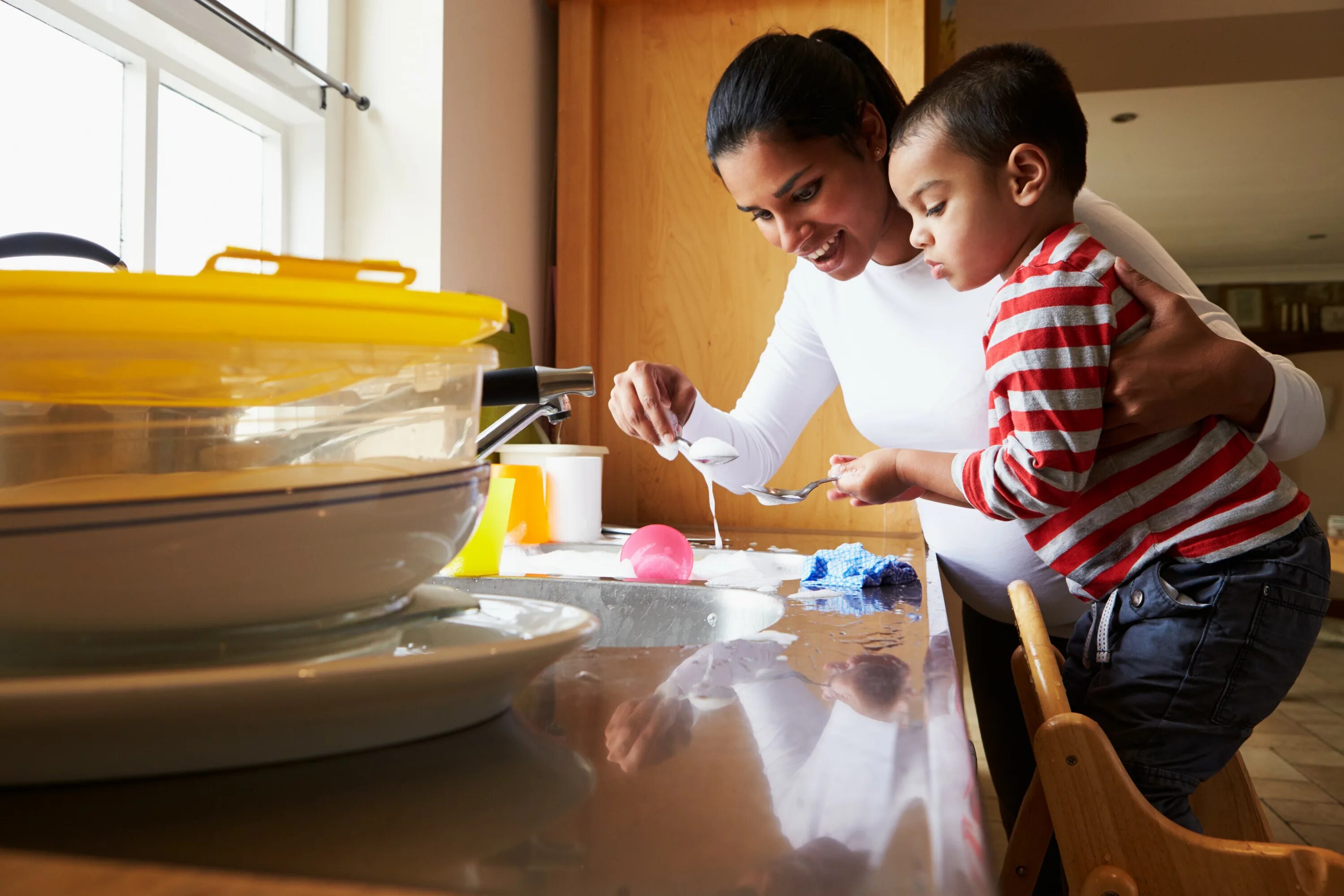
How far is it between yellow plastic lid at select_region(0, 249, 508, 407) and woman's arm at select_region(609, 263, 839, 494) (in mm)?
1001

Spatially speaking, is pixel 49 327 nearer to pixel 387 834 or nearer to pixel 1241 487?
pixel 387 834

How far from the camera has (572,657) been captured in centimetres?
55

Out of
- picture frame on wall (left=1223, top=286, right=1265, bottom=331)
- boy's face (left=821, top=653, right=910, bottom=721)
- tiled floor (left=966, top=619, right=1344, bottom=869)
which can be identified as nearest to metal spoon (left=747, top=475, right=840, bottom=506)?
boy's face (left=821, top=653, right=910, bottom=721)

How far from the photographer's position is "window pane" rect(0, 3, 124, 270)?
43.1 inches

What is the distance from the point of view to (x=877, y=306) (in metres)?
1.32

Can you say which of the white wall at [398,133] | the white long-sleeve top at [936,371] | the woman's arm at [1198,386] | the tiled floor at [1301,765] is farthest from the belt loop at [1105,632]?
the white wall at [398,133]

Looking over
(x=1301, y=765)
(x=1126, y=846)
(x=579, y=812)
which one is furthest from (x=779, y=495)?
(x=1301, y=765)

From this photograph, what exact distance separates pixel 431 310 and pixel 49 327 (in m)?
0.13

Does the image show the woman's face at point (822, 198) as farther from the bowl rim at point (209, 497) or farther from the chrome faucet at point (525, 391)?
the bowl rim at point (209, 497)

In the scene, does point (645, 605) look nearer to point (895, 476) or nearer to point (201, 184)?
point (895, 476)

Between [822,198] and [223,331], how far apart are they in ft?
3.07

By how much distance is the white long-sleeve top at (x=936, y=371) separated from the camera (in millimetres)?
1145

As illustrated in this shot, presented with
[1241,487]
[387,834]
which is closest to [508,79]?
[1241,487]

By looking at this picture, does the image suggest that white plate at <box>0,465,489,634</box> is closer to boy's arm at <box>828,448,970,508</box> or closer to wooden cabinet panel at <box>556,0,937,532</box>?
boy's arm at <box>828,448,970,508</box>
